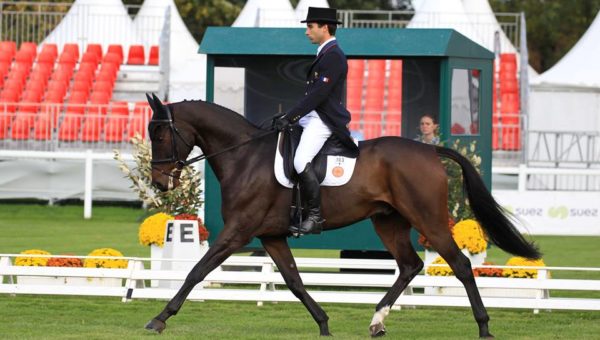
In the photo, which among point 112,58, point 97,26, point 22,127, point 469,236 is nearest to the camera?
point 469,236

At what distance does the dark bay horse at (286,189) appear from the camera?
32.9 feet

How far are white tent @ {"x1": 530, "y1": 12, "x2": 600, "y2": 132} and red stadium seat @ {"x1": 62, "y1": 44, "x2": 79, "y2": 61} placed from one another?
10651 mm

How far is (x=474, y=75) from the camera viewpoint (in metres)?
14.8

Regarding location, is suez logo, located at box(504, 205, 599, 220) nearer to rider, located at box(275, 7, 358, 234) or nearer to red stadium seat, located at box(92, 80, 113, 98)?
red stadium seat, located at box(92, 80, 113, 98)

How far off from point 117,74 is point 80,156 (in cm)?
738

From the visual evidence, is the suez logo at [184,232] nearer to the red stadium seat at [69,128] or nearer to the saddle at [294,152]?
the saddle at [294,152]

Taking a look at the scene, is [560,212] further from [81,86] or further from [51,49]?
[51,49]

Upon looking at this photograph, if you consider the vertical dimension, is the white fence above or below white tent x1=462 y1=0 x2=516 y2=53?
below

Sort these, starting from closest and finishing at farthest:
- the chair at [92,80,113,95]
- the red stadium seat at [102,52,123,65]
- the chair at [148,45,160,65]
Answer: the chair at [92,80,113,95], the red stadium seat at [102,52,123,65], the chair at [148,45,160,65]

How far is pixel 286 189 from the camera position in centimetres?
1013

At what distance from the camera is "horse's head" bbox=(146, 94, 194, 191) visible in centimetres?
1012

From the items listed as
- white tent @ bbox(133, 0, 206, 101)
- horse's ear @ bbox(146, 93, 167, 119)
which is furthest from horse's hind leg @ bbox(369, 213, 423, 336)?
white tent @ bbox(133, 0, 206, 101)

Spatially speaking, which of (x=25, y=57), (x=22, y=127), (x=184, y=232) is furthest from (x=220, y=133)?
(x=25, y=57)

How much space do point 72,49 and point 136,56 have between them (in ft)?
4.95
